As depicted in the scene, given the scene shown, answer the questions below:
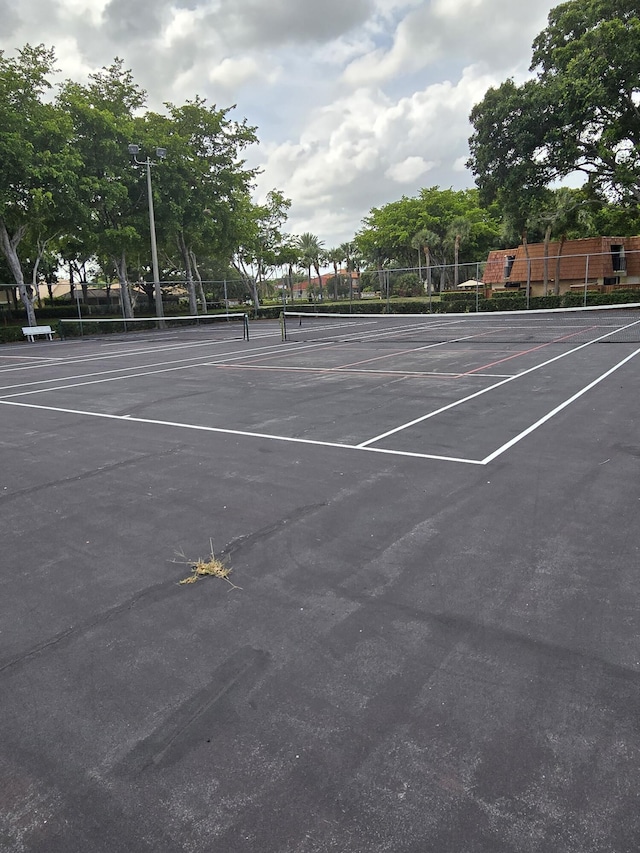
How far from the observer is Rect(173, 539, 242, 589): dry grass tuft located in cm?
417

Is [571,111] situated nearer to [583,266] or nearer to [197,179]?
[583,266]

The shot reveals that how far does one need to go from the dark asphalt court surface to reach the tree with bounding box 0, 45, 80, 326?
2676 cm

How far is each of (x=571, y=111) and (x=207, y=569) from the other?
115 feet

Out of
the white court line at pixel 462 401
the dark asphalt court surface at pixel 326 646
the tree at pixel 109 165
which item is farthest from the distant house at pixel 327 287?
the dark asphalt court surface at pixel 326 646

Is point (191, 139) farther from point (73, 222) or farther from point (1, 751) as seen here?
point (1, 751)

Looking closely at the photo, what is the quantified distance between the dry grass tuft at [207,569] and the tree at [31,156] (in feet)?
99.1

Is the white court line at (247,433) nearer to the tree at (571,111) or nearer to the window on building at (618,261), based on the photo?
the tree at (571,111)

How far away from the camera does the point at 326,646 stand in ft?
10.9

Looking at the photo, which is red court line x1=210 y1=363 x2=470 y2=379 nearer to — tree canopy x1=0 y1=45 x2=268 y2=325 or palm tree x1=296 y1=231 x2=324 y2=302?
tree canopy x1=0 y1=45 x2=268 y2=325

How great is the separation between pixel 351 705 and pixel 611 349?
16783 mm

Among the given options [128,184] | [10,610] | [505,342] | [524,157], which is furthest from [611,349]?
[128,184]

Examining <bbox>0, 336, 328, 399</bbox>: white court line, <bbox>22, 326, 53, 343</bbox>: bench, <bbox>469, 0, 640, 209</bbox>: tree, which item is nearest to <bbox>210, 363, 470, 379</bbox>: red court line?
<bbox>0, 336, 328, 399</bbox>: white court line

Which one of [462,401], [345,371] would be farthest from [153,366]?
[462,401]

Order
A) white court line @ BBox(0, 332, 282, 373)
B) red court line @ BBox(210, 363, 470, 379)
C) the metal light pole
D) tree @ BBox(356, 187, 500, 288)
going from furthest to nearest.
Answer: tree @ BBox(356, 187, 500, 288)
the metal light pole
white court line @ BBox(0, 332, 282, 373)
red court line @ BBox(210, 363, 470, 379)
